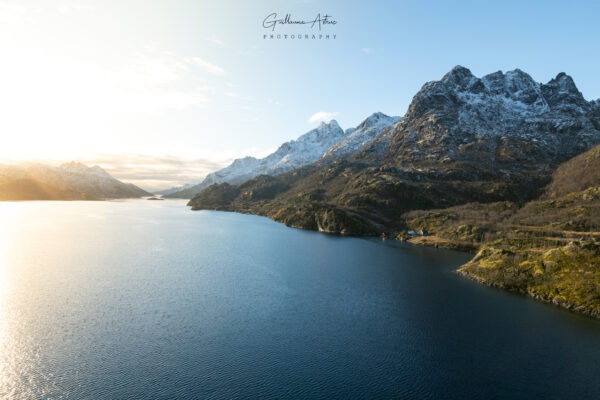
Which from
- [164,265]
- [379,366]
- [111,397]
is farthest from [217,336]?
[164,265]

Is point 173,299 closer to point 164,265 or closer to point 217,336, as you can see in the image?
point 217,336

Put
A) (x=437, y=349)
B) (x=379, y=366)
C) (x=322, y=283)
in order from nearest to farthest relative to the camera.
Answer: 1. (x=379, y=366)
2. (x=437, y=349)
3. (x=322, y=283)

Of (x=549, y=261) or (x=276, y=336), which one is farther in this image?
(x=549, y=261)

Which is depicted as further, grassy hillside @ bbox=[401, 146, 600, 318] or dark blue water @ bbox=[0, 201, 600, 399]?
grassy hillside @ bbox=[401, 146, 600, 318]

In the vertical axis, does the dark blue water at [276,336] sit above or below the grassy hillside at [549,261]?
below

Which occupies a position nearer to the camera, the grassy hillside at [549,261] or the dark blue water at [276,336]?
the dark blue water at [276,336]

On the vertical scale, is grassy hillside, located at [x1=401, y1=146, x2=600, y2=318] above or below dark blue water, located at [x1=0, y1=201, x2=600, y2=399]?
above

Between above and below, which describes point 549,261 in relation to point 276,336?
above

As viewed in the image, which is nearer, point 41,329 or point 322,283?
point 41,329
